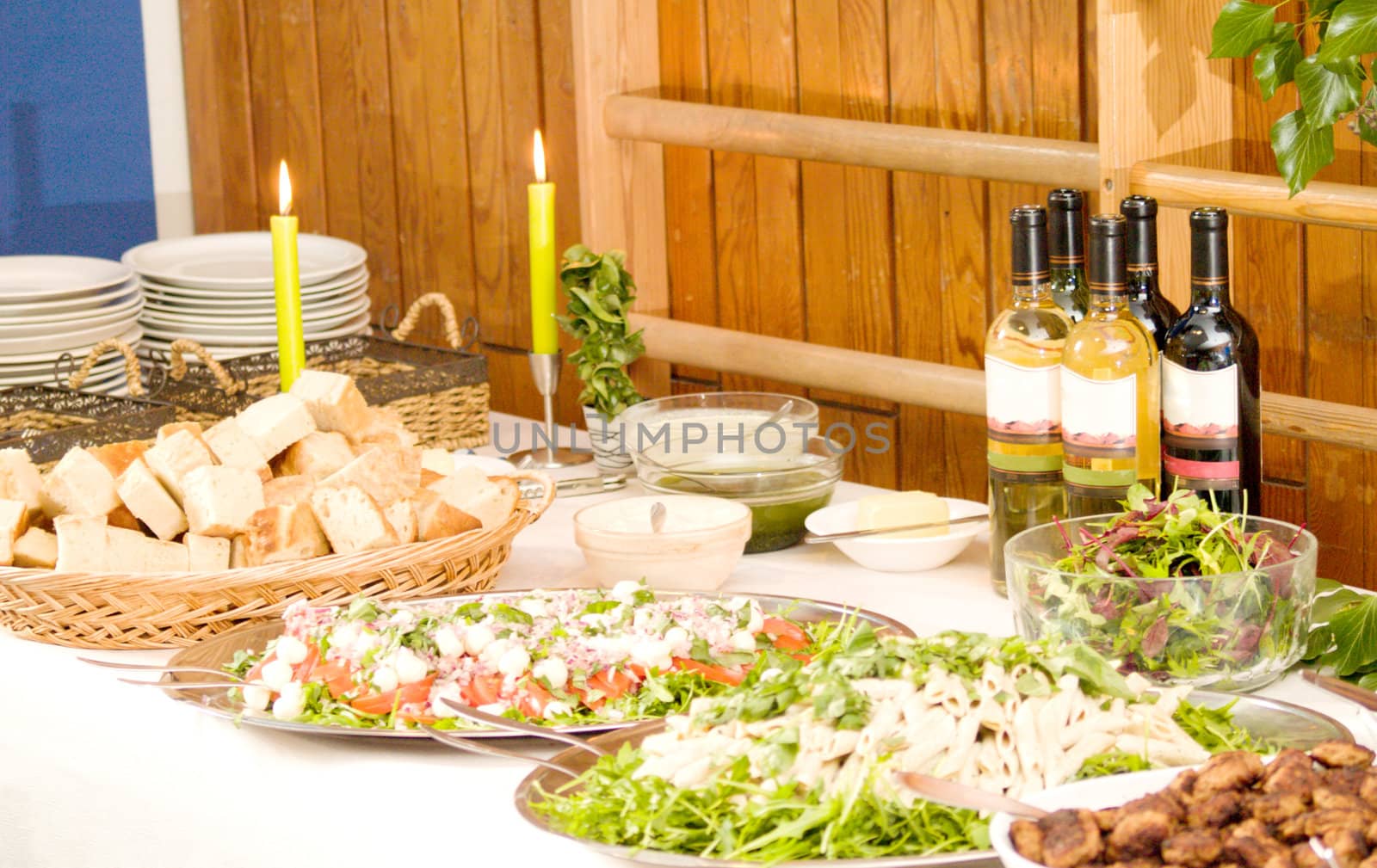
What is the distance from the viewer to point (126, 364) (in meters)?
2.17

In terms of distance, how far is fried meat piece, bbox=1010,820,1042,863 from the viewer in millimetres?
831

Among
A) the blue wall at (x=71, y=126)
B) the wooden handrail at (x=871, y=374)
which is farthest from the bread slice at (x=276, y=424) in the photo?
the blue wall at (x=71, y=126)

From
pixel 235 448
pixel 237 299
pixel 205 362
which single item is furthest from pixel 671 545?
pixel 237 299

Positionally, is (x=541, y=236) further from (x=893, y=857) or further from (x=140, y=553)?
(x=893, y=857)

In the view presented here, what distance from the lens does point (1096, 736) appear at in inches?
38.8

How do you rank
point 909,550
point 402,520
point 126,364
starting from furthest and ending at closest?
point 126,364, point 909,550, point 402,520

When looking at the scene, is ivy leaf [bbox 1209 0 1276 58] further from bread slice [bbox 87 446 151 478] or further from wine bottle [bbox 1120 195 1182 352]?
bread slice [bbox 87 446 151 478]

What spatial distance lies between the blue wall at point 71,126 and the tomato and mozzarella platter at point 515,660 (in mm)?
1974

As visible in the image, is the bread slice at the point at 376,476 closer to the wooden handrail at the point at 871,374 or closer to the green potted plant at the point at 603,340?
the green potted plant at the point at 603,340

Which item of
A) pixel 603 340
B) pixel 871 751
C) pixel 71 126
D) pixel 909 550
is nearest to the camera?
pixel 871 751

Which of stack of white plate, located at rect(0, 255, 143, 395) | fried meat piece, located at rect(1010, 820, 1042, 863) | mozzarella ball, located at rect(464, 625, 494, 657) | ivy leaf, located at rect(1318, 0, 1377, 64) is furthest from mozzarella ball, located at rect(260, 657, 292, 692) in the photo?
stack of white plate, located at rect(0, 255, 143, 395)

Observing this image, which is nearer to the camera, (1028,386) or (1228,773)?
(1228,773)

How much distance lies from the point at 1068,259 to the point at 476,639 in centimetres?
60

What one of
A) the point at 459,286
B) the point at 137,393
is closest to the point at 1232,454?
the point at 137,393
